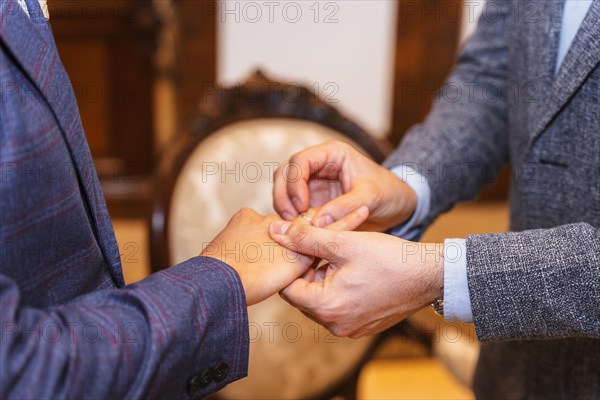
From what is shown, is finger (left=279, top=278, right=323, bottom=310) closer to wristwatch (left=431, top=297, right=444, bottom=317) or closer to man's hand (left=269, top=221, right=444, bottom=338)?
man's hand (left=269, top=221, right=444, bottom=338)

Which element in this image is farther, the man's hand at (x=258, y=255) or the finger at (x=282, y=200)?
the finger at (x=282, y=200)

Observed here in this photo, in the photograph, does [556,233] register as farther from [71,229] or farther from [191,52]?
[191,52]

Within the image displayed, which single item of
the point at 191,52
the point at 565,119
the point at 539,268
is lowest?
the point at 191,52

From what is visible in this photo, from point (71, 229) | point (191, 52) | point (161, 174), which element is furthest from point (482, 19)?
point (191, 52)

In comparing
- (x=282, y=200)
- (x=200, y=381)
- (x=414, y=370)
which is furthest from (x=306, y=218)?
(x=414, y=370)

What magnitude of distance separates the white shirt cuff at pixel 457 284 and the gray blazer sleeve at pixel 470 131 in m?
0.30

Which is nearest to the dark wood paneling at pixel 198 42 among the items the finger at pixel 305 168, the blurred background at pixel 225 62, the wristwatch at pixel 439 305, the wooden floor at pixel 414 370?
the blurred background at pixel 225 62

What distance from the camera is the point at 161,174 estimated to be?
127cm

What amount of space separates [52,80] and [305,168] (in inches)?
17.3

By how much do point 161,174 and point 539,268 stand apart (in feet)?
2.34

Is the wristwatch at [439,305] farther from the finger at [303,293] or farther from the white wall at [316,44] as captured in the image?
the white wall at [316,44]

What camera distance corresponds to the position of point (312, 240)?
36.0 inches

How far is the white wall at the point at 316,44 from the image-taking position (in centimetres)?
307

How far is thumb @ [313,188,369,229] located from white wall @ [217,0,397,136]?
82.7 inches
